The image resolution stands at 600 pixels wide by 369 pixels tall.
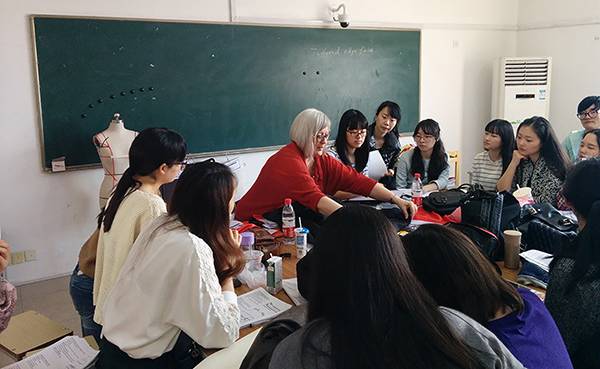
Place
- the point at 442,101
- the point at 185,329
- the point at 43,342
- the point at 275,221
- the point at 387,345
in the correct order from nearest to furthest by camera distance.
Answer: the point at 387,345 < the point at 185,329 < the point at 43,342 < the point at 275,221 < the point at 442,101

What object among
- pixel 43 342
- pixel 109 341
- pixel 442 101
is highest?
pixel 442 101

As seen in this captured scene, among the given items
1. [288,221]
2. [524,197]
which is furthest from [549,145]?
[288,221]

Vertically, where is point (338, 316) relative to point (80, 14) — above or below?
below

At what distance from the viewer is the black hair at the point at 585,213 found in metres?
1.59

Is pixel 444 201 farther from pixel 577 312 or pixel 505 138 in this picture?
pixel 577 312

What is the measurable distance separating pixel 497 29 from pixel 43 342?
610 cm

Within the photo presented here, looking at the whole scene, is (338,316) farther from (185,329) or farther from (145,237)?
(145,237)

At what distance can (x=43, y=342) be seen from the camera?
246 centimetres

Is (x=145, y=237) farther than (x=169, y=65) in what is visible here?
No

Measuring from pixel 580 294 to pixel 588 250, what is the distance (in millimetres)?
140

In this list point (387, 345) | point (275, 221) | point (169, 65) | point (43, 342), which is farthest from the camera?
point (169, 65)

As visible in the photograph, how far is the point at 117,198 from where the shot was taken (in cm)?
215

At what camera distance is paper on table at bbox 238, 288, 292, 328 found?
1882 millimetres

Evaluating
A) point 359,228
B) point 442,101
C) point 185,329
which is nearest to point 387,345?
point 359,228
